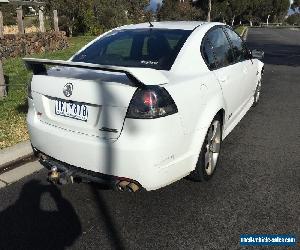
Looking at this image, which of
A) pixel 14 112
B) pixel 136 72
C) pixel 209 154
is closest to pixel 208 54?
pixel 209 154

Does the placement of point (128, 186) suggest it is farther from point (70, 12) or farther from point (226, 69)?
point (70, 12)

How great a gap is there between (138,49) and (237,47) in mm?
1727

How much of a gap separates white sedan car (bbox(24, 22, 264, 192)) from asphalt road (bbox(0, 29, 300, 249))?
334mm

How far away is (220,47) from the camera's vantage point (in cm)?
447

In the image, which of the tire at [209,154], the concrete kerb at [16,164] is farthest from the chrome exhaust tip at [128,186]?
the concrete kerb at [16,164]

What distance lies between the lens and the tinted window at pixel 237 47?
497cm

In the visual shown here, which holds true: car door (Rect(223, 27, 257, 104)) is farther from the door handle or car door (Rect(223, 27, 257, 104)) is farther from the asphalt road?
the asphalt road

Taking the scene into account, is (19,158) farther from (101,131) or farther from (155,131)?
(155,131)

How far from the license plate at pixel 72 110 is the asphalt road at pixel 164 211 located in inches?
35.7

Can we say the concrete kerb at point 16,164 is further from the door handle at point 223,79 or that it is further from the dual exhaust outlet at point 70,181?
the door handle at point 223,79

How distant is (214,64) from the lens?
4.09 meters

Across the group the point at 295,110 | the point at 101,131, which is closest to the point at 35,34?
the point at 295,110

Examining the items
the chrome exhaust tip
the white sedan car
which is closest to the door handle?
the white sedan car

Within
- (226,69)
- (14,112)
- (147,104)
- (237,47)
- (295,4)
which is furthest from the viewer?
(295,4)
